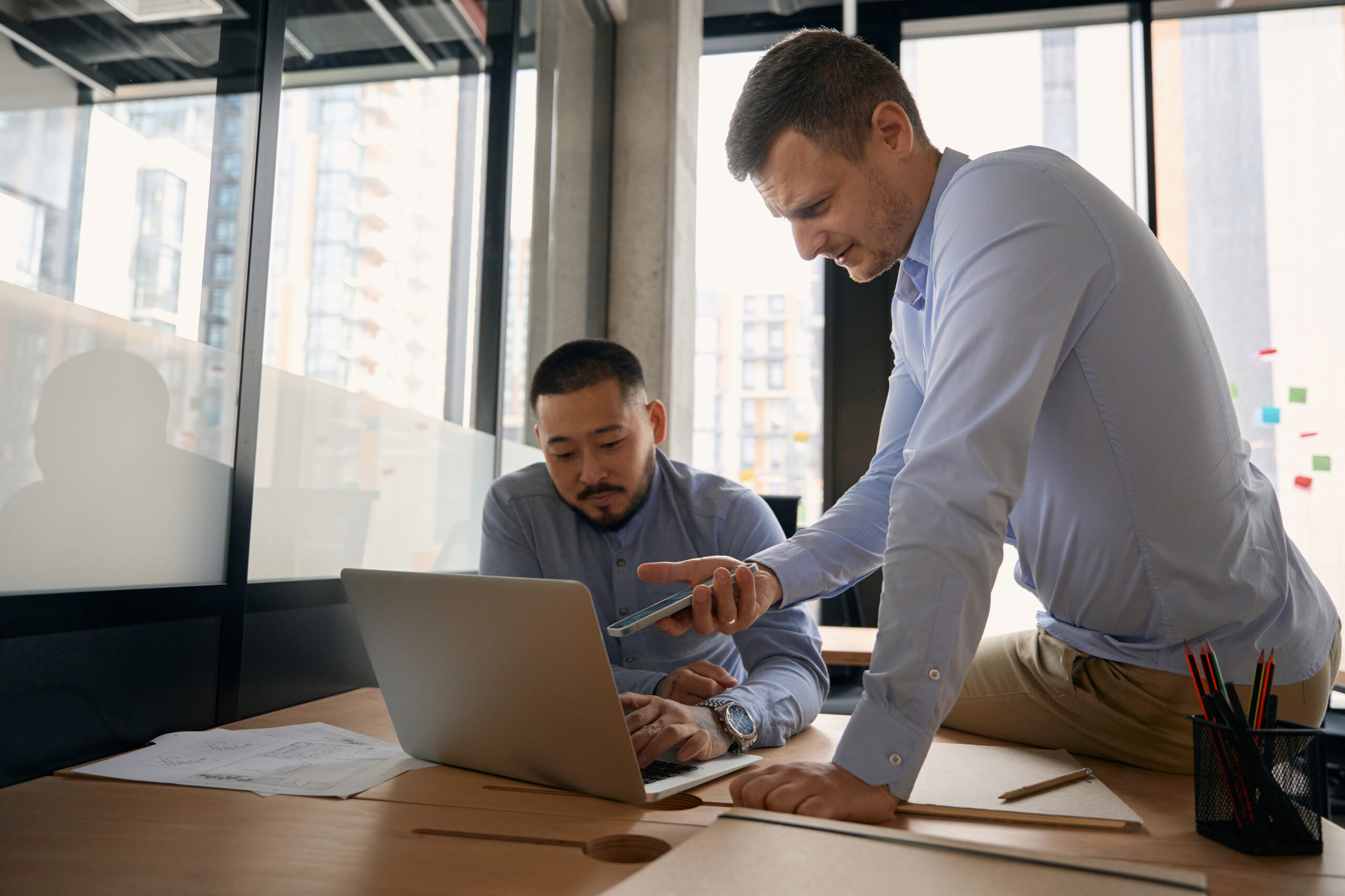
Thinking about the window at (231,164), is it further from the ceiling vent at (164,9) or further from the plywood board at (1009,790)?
the plywood board at (1009,790)

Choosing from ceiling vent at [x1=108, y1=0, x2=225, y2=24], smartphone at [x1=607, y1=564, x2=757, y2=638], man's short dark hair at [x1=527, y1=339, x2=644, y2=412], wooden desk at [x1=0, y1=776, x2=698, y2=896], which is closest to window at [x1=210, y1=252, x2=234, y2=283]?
ceiling vent at [x1=108, y1=0, x2=225, y2=24]

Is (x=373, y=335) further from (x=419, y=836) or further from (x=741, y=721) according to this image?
(x=419, y=836)

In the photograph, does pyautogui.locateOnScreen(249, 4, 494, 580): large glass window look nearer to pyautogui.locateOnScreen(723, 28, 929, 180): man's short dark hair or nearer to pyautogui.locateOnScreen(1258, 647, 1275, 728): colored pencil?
pyautogui.locateOnScreen(723, 28, 929, 180): man's short dark hair

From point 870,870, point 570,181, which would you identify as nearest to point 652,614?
point 870,870

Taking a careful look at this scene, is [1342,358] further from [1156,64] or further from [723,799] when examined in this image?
[723,799]

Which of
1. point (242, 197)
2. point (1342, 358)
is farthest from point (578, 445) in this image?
point (1342, 358)

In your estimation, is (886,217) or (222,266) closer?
(886,217)

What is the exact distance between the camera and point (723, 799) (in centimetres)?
92

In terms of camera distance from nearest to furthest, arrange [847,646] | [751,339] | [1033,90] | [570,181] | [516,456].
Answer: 1. [847,646]
2. [516,456]
3. [570,181]
4. [1033,90]
5. [751,339]

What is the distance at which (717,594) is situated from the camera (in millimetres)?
1094

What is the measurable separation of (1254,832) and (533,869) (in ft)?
1.97

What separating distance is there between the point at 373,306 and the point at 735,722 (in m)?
1.29

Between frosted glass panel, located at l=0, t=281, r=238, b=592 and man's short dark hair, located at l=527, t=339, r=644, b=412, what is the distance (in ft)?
1.76

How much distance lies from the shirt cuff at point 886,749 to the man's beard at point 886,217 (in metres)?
0.63
